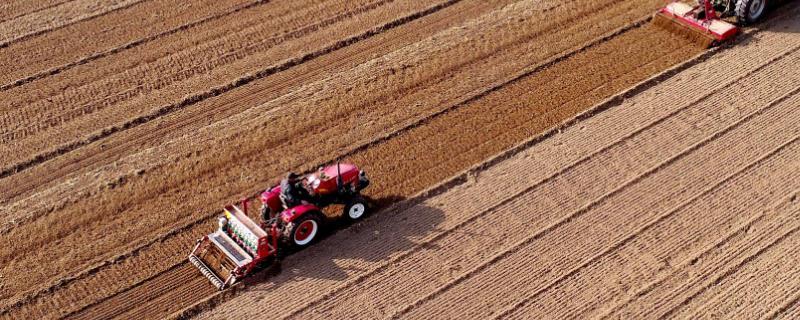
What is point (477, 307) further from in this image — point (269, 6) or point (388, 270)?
point (269, 6)

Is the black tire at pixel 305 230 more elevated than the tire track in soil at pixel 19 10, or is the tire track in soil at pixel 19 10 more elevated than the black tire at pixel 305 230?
the tire track in soil at pixel 19 10

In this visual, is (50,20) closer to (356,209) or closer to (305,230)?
(305,230)

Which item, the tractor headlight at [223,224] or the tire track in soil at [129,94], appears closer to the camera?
the tractor headlight at [223,224]

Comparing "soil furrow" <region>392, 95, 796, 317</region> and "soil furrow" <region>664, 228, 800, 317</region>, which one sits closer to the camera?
"soil furrow" <region>664, 228, 800, 317</region>

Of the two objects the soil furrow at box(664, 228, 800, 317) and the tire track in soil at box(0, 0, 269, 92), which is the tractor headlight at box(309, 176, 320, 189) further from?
the tire track in soil at box(0, 0, 269, 92)

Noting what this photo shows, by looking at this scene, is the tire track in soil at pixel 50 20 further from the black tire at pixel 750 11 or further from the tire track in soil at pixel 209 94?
the black tire at pixel 750 11

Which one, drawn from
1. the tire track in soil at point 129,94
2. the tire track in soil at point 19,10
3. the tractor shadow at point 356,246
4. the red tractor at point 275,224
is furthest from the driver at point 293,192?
the tire track in soil at point 19,10

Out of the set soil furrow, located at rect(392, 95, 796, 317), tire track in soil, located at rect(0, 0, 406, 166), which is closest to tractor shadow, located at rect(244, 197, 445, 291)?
soil furrow, located at rect(392, 95, 796, 317)
